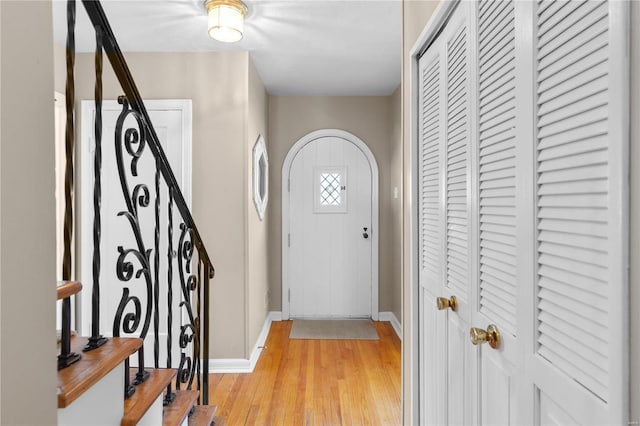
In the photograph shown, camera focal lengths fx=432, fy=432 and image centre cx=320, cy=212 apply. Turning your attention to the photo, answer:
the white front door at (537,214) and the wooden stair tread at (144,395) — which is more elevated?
the white front door at (537,214)

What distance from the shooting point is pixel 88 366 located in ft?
3.28

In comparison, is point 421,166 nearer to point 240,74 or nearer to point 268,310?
point 240,74

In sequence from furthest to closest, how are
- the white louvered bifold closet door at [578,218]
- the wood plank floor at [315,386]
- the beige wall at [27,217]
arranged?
1. the wood plank floor at [315,386]
2. the white louvered bifold closet door at [578,218]
3. the beige wall at [27,217]

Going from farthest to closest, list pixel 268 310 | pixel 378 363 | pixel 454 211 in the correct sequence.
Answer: pixel 268 310 < pixel 378 363 < pixel 454 211

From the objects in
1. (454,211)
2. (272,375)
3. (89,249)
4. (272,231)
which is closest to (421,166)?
(454,211)

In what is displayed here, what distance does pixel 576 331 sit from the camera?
2.55ft

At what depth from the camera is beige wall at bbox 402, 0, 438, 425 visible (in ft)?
6.27

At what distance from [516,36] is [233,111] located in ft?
8.56

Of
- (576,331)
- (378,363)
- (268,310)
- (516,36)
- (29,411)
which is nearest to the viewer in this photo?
(29,411)

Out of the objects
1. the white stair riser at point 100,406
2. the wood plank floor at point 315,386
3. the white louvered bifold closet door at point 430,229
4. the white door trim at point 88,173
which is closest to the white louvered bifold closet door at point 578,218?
the white louvered bifold closet door at point 430,229

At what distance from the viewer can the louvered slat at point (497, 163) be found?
104 centimetres

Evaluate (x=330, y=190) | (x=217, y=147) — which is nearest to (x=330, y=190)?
(x=330, y=190)

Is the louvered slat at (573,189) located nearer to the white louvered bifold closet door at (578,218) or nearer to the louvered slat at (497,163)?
the white louvered bifold closet door at (578,218)
